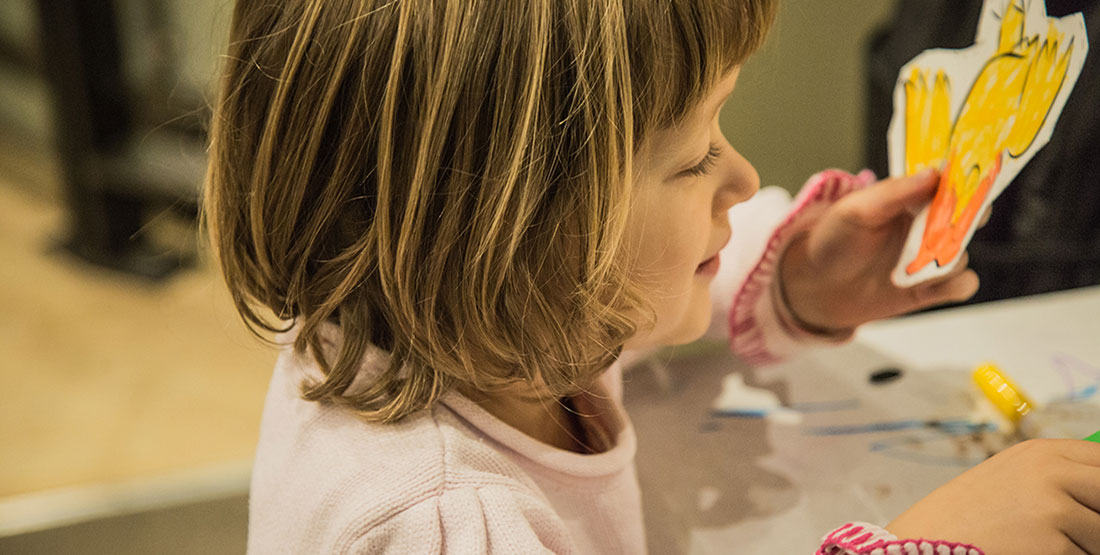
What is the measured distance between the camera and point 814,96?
3.39 feet

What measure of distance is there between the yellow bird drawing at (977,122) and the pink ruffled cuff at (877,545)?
173 millimetres

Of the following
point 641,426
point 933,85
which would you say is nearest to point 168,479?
point 641,426

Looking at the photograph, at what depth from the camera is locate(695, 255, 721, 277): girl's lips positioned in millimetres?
527

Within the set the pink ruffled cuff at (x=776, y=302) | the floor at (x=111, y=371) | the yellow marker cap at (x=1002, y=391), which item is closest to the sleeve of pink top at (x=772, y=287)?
the pink ruffled cuff at (x=776, y=302)

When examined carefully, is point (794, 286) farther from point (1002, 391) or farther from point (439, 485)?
point (439, 485)

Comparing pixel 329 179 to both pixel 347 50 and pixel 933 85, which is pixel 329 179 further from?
pixel 933 85

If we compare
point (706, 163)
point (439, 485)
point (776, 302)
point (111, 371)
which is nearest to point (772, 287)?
point (776, 302)

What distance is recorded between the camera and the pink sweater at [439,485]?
0.40 m

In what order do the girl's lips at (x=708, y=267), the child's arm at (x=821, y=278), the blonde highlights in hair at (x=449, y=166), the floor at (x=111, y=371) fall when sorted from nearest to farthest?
the blonde highlights in hair at (x=449, y=166) → the girl's lips at (x=708, y=267) → the child's arm at (x=821, y=278) → the floor at (x=111, y=371)

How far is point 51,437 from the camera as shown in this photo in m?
1.30

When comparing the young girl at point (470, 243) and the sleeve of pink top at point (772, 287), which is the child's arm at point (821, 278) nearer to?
the sleeve of pink top at point (772, 287)

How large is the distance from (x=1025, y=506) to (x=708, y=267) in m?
0.20

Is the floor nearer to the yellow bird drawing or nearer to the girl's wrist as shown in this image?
the girl's wrist

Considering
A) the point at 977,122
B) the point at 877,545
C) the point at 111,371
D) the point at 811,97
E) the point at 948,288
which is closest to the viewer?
the point at 877,545
